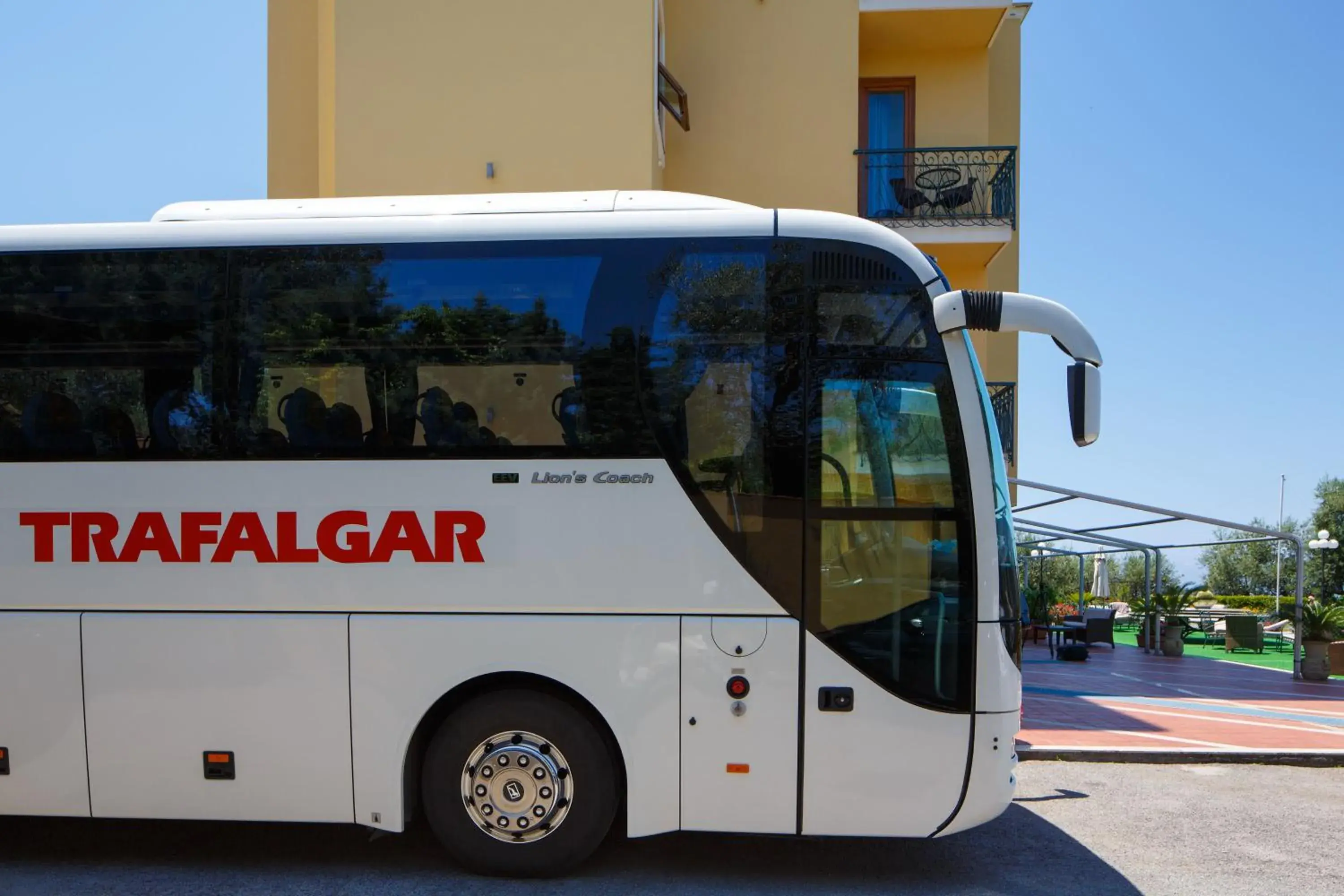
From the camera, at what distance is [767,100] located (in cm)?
1606

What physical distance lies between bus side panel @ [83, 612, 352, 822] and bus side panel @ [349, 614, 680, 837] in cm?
15

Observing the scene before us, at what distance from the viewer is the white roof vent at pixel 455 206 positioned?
633cm

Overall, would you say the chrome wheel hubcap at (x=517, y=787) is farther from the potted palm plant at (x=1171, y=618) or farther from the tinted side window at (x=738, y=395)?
the potted palm plant at (x=1171, y=618)

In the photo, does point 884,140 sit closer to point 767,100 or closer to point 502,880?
point 767,100

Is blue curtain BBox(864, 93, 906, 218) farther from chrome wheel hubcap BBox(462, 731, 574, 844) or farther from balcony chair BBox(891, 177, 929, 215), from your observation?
chrome wheel hubcap BBox(462, 731, 574, 844)

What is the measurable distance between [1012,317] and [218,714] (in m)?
4.94

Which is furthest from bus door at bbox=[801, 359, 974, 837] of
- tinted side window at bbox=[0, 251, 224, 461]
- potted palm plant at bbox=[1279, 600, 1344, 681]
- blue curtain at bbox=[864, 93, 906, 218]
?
potted palm plant at bbox=[1279, 600, 1344, 681]

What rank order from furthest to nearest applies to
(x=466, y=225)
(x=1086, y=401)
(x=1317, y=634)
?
(x=1317, y=634), (x=466, y=225), (x=1086, y=401)

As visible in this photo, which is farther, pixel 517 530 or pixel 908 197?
pixel 908 197

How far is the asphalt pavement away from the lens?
5977 mm

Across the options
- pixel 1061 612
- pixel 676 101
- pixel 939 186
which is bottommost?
pixel 1061 612

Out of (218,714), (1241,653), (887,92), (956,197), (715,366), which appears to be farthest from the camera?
(1241,653)

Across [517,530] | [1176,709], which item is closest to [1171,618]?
[1176,709]

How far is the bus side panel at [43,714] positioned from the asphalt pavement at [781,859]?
0.45m
